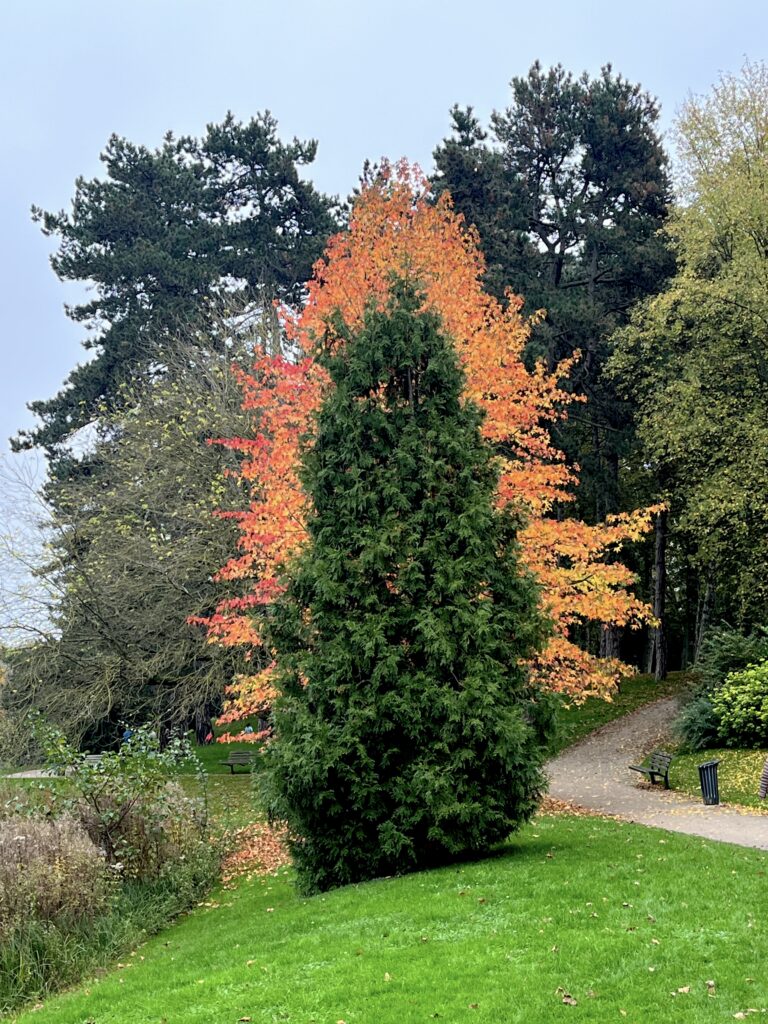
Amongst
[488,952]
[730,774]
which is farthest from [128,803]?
[730,774]

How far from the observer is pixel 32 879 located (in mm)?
9016

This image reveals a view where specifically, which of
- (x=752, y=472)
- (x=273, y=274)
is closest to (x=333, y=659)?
(x=752, y=472)

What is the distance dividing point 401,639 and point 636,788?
28.9 feet

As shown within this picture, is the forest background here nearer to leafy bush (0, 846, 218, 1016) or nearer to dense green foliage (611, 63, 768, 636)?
dense green foliage (611, 63, 768, 636)

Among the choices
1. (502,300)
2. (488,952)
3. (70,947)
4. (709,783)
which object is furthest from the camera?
(502,300)

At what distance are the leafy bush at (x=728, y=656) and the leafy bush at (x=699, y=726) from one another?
644 millimetres

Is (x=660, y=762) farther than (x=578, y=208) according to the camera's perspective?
No

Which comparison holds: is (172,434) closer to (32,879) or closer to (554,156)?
(32,879)

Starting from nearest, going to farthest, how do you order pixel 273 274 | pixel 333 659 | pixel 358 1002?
pixel 358 1002 < pixel 333 659 < pixel 273 274

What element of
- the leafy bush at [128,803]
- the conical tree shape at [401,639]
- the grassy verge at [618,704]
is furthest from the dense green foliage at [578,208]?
the leafy bush at [128,803]

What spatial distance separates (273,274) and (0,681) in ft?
49.7

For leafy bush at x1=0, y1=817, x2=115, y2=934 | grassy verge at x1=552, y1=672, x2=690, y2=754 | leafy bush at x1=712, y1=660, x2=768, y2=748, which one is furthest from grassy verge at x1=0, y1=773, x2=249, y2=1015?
grassy verge at x1=552, y1=672, x2=690, y2=754

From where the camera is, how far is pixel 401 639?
9109 mm

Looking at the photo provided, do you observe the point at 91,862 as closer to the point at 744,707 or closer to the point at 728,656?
the point at 744,707
